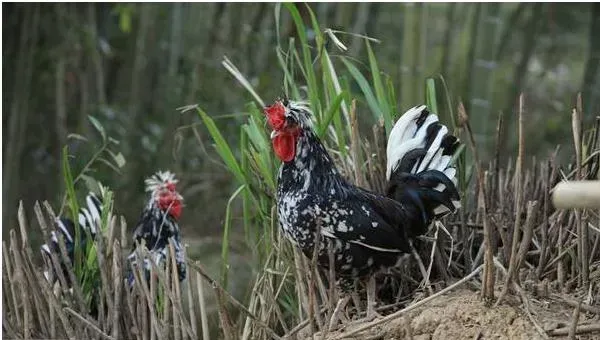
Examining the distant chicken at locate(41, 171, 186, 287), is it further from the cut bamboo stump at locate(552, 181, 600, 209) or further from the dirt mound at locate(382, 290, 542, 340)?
the cut bamboo stump at locate(552, 181, 600, 209)

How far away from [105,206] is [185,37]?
2043 mm

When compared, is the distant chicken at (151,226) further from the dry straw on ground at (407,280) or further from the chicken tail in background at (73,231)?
the dry straw on ground at (407,280)

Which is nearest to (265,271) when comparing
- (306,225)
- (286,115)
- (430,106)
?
(306,225)

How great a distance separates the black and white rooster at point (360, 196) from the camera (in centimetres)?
150

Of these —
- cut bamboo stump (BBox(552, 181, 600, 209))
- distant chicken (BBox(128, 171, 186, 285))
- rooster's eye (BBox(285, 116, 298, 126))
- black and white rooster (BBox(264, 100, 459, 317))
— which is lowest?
distant chicken (BBox(128, 171, 186, 285))

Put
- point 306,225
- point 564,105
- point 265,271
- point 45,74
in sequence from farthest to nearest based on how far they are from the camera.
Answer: point 564,105 → point 45,74 → point 265,271 → point 306,225

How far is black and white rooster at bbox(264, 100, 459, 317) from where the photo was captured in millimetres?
1500

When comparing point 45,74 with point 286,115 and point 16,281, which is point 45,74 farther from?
point 286,115

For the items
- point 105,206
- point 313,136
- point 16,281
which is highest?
point 313,136

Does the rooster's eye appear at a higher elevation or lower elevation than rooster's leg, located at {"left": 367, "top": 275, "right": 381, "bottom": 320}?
higher

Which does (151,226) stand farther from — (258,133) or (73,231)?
(258,133)

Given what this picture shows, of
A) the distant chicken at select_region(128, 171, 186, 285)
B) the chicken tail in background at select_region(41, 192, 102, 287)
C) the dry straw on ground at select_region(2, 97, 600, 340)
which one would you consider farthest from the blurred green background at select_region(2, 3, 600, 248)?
the dry straw on ground at select_region(2, 97, 600, 340)

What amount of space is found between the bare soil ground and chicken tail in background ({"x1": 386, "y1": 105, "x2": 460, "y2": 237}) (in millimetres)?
158

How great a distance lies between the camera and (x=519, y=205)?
4.59 feet
